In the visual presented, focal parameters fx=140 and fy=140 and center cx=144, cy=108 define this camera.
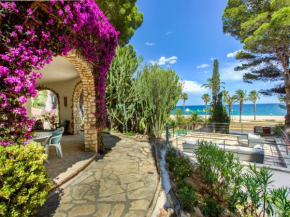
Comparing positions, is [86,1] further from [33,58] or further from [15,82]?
[15,82]

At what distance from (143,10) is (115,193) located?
12.2 metres

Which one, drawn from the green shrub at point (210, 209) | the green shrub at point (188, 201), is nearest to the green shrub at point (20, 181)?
the green shrub at point (188, 201)

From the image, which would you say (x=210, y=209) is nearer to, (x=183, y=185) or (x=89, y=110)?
(x=183, y=185)

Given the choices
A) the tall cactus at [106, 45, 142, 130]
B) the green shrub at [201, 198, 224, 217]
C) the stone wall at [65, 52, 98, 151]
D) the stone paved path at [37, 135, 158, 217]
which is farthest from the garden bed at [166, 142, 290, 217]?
the tall cactus at [106, 45, 142, 130]

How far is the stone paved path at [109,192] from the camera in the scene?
1.96 meters

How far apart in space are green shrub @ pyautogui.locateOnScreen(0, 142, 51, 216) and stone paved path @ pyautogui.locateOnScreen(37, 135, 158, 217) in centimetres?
55

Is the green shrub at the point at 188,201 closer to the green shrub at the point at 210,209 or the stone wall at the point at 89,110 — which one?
the green shrub at the point at 210,209

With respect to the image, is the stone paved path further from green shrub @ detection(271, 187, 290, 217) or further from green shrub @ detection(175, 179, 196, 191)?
green shrub @ detection(271, 187, 290, 217)

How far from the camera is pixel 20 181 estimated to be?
57.2 inches

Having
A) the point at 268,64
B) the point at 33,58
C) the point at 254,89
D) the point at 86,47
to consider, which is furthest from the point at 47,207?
the point at 254,89

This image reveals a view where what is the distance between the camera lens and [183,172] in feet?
10.4

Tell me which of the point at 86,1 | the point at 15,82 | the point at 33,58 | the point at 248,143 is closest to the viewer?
the point at 15,82

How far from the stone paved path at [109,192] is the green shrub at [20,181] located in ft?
1.82

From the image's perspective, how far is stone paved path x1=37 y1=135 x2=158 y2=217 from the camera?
1.96 meters
